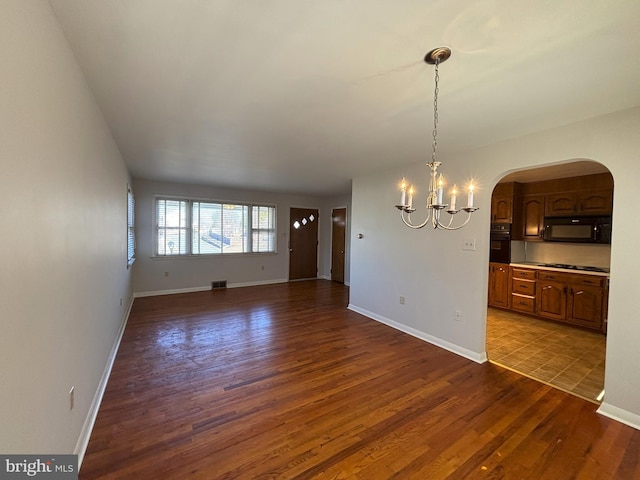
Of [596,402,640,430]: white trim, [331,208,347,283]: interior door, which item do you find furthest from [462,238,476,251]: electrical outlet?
[331,208,347,283]: interior door

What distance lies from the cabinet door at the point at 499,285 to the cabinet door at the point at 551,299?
511 mm

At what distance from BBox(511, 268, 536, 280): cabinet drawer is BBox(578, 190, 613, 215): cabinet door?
1.20 m

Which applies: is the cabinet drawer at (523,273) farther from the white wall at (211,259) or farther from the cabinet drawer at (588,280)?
the white wall at (211,259)

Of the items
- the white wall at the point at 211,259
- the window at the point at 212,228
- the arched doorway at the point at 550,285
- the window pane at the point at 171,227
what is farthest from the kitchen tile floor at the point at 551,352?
the window pane at the point at 171,227

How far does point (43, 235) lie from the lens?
1193 mm

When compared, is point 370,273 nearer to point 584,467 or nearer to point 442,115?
point 442,115

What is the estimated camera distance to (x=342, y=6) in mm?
1223

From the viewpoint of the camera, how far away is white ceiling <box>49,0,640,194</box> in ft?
4.14

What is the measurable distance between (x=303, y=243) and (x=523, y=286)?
5126 millimetres

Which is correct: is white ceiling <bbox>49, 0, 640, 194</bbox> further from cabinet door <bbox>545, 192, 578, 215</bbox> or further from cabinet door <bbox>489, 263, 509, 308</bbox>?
cabinet door <bbox>489, 263, 509, 308</bbox>

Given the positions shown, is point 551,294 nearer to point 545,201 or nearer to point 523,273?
point 523,273

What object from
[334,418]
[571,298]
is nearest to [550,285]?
[571,298]

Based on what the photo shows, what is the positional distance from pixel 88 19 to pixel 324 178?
3.95m

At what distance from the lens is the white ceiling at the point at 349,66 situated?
1262mm
